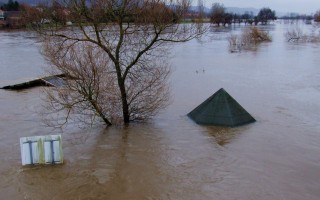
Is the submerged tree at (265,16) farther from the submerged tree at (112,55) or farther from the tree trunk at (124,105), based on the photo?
the tree trunk at (124,105)

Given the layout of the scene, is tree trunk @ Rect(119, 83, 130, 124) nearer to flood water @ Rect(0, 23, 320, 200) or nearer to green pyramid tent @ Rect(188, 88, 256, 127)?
flood water @ Rect(0, 23, 320, 200)

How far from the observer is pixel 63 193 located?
1101 cm

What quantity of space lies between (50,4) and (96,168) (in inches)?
283

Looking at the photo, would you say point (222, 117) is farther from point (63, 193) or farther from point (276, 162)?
point (63, 193)

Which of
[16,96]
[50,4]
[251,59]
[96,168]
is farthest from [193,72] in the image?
[96,168]

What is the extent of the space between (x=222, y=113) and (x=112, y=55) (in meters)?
5.51

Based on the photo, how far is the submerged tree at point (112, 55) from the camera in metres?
15.6

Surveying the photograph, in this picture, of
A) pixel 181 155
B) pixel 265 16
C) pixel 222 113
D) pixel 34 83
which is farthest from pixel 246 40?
pixel 265 16

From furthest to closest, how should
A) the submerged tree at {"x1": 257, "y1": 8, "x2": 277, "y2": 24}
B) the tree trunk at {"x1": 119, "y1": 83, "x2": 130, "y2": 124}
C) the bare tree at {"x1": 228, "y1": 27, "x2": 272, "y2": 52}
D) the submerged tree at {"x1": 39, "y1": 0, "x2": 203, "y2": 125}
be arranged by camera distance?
the submerged tree at {"x1": 257, "y1": 8, "x2": 277, "y2": 24} → the bare tree at {"x1": 228, "y1": 27, "x2": 272, "y2": 52} → the tree trunk at {"x1": 119, "y1": 83, "x2": 130, "y2": 124} → the submerged tree at {"x1": 39, "y1": 0, "x2": 203, "y2": 125}

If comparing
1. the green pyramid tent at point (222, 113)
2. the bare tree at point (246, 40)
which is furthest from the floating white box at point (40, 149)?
the bare tree at point (246, 40)

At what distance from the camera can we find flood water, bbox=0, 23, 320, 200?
443 inches

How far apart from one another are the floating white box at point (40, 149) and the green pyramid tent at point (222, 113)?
734cm

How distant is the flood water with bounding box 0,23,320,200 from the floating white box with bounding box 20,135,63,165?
30cm

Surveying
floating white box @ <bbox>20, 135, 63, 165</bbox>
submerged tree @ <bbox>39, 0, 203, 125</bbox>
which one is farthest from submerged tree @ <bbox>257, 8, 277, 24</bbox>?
floating white box @ <bbox>20, 135, 63, 165</bbox>
